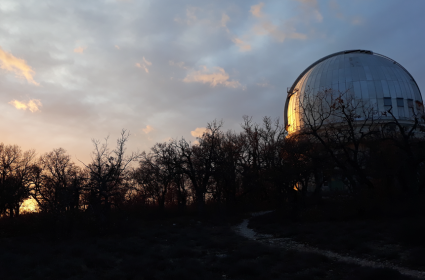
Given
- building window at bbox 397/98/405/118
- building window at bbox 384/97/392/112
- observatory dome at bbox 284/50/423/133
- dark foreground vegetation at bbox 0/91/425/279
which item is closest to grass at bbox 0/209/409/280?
dark foreground vegetation at bbox 0/91/425/279

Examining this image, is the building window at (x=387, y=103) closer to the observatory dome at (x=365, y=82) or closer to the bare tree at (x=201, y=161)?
the observatory dome at (x=365, y=82)

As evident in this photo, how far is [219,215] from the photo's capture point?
99.0ft

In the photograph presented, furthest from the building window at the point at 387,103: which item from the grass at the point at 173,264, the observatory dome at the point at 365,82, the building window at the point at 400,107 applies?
the grass at the point at 173,264

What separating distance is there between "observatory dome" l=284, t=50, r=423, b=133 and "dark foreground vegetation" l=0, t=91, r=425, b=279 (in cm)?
160

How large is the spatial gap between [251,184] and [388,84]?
2012 cm

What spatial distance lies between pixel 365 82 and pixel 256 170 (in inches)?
662

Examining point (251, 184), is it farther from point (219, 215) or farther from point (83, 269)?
point (83, 269)

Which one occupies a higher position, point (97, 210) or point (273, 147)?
point (273, 147)

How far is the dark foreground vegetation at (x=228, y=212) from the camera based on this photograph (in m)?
10.6

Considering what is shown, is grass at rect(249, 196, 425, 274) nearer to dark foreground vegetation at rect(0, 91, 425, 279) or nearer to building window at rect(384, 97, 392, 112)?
dark foreground vegetation at rect(0, 91, 425, 279)

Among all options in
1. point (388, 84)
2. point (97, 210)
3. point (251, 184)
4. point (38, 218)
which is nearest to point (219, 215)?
point (251, 184)

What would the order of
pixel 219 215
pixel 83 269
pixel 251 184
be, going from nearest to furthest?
pixel 83 269 < pixel 219 215 < pixel 251 184

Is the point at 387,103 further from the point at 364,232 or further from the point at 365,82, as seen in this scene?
the point at 364,232

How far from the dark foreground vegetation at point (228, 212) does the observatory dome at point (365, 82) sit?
1601mm
